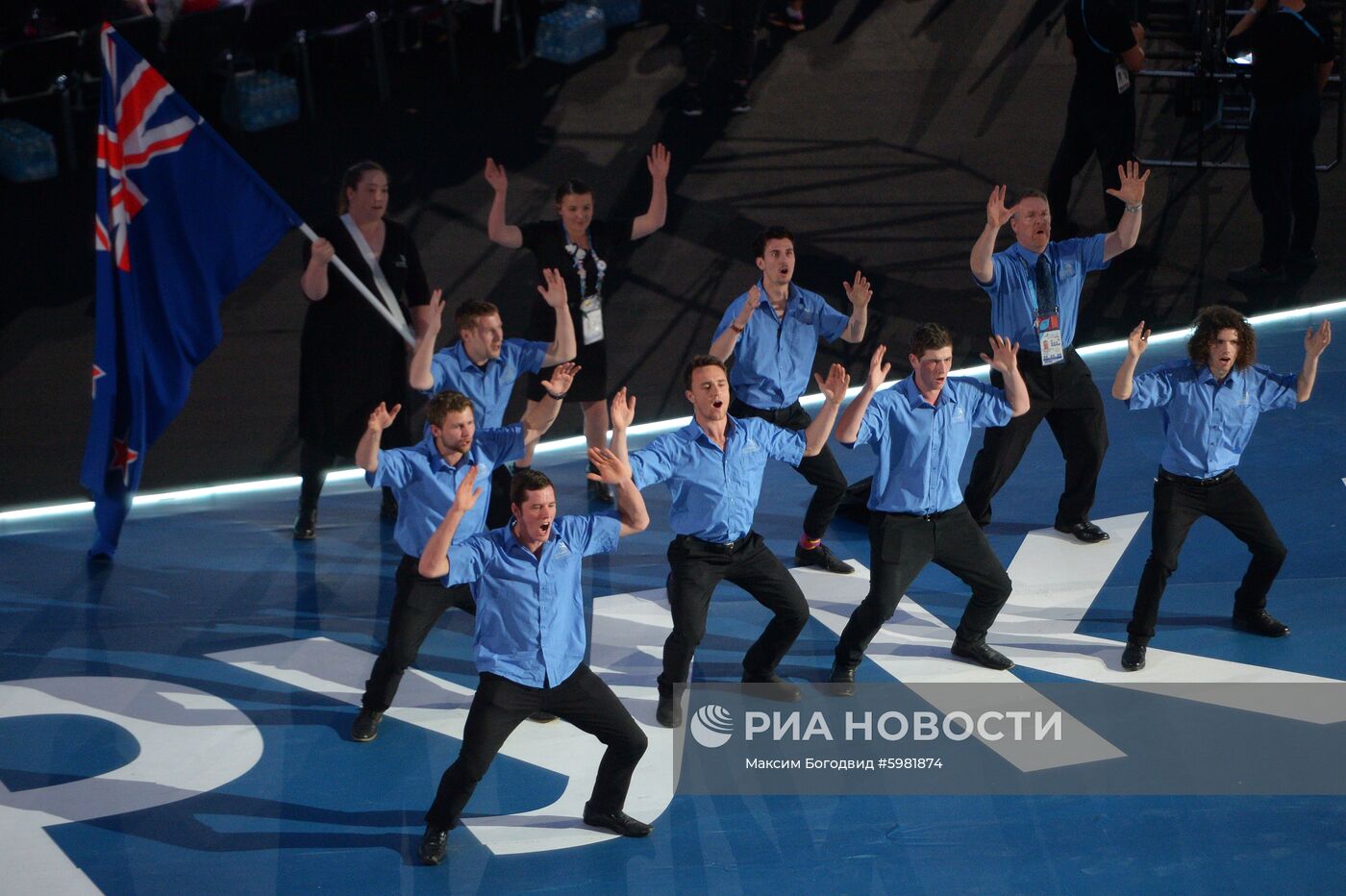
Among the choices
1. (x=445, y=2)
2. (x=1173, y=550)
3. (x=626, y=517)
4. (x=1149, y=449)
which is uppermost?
(x=445, y=2)

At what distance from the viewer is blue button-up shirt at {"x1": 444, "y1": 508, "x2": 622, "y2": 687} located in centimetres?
582

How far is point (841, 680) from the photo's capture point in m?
7.21

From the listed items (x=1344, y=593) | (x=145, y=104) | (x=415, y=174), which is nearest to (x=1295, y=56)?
(x=1344, y=593)

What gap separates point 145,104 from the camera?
8.01m

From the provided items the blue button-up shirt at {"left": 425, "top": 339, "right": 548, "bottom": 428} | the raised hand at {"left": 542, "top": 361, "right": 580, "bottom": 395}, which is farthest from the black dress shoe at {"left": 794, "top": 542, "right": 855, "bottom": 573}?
the raised hand at {"left": 542, "top": 361, "right": 580, "bottom": 395}

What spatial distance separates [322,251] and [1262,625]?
4.98 meters

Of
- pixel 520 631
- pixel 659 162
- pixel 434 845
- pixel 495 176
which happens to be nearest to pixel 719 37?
pixel 659 162

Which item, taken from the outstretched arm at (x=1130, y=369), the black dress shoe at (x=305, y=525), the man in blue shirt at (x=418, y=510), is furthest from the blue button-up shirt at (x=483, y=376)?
the outstretched arm at (x=1130, y=369)

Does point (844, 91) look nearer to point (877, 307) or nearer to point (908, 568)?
point (877, 307)

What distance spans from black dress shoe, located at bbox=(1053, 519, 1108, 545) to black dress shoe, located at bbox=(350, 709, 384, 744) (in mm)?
3922

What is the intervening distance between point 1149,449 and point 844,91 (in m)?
4.26

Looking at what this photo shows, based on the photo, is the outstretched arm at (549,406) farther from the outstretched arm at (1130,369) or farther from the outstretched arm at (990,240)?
the outstretched arm at (1130,369)

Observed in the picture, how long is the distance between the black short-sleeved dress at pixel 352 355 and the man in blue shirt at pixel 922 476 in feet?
9.64

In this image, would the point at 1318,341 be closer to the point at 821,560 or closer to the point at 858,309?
the point at 858,309
